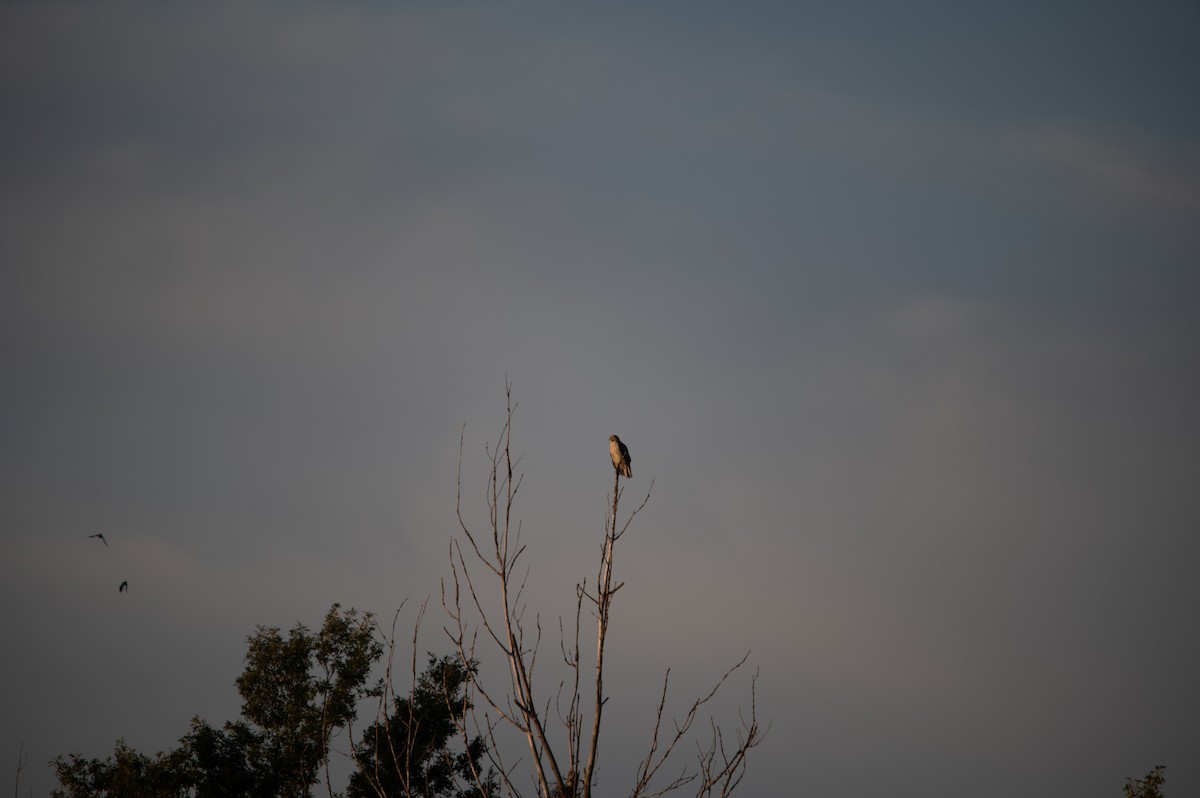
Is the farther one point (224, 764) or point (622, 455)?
point (224, 764)

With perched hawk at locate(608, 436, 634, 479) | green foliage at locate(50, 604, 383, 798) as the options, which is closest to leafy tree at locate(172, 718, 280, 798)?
green foliage at locate(50, 604, 383, 798)

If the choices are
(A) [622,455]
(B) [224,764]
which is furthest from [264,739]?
(A) [622,455]

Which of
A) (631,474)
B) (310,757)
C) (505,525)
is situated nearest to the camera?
(505,525)

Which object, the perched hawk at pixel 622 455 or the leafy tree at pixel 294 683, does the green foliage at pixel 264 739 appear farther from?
the perched hawk at pixel 622 455

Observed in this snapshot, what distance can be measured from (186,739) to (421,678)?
23.5 ft

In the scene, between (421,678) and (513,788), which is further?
(421,678)

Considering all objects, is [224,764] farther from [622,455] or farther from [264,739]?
[622,455]

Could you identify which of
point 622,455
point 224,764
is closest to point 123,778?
point 224,764

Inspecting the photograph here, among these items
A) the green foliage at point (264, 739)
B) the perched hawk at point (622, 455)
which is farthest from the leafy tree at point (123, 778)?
the perched hawk at point (622, 455)

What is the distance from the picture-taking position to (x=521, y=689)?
354cm

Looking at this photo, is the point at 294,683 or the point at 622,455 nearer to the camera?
the point at 622,455

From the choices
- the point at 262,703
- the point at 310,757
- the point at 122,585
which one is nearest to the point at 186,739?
the point at 262,703

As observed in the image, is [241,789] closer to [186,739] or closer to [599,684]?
[186,739]

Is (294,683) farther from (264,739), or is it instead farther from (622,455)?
(622,455)
